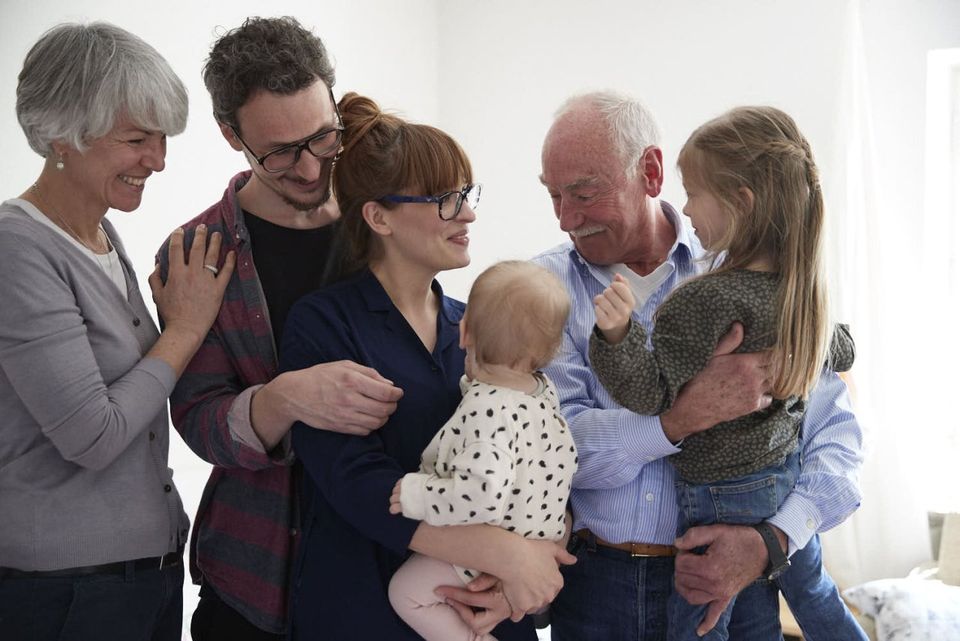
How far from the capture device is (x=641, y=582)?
1.82m

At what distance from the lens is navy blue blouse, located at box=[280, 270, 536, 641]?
1.59 metres

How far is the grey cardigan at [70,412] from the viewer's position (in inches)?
61.0

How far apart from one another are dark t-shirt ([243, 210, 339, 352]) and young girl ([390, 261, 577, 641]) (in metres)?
0.44

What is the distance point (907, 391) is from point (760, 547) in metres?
2.89

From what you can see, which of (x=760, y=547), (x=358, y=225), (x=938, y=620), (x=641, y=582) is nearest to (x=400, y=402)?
(x=358, y=225)

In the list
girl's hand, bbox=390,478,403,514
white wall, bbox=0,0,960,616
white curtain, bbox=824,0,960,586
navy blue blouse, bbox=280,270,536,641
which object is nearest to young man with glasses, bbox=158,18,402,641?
navy blue blouse, bbox=280,270,536,641

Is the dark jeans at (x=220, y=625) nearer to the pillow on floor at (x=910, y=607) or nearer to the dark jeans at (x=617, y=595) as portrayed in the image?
the dark jeans at (x=617, y=595)

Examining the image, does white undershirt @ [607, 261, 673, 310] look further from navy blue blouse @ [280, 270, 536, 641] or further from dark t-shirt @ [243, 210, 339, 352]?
dark t-shirt @ [243, 210, 339, 352]

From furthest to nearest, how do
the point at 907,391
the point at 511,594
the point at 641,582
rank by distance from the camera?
the point at 907,391
the point at 641,582
the point at 511,594

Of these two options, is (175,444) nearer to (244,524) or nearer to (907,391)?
(244,524)

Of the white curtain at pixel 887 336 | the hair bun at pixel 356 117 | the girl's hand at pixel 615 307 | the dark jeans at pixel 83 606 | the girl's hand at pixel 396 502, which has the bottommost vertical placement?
the white curtain at pixel 887 336

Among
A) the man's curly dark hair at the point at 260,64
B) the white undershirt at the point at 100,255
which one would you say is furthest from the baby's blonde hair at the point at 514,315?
the white undershirt at the point at 100,255

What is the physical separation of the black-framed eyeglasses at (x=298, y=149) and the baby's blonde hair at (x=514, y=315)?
1.55 ft

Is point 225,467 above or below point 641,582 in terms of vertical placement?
above
